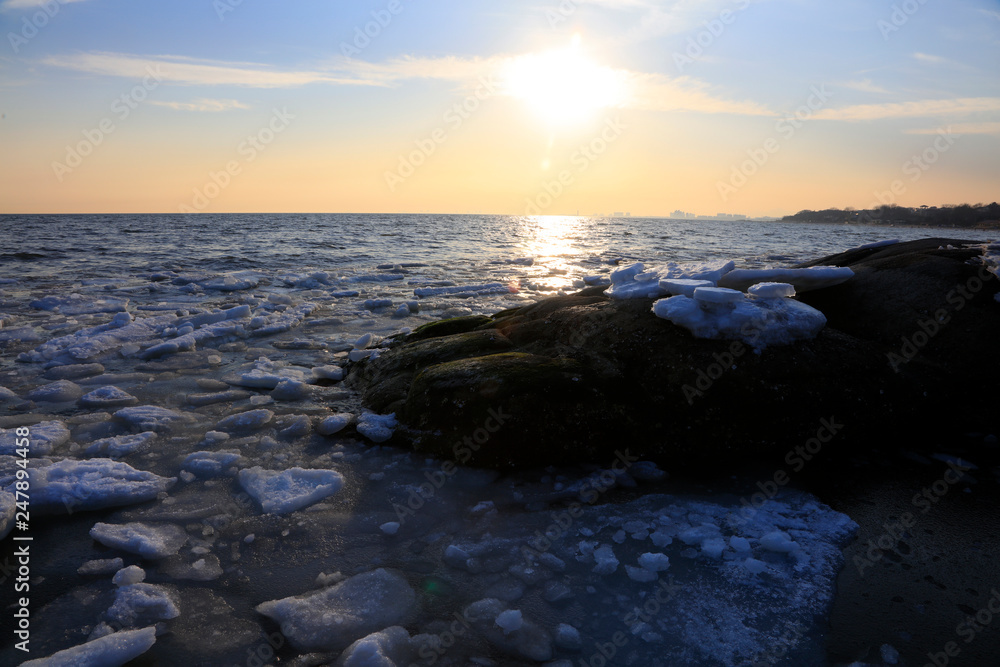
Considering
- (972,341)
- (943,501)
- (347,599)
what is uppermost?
(972,341)

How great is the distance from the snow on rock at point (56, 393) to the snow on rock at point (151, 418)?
97 centimetres

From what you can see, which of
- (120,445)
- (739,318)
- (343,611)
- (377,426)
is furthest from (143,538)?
(739,318)

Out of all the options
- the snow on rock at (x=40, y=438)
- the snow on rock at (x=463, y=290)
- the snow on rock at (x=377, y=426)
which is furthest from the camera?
the snow on rock at (x=463, y=290)

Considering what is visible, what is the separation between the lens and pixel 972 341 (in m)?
4.93

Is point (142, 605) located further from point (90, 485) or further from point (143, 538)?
point (90, 485)

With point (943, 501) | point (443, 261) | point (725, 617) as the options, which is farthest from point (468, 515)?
point (443, 261)

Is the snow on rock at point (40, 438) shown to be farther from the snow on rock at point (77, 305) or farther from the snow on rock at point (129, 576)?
the snow on rock at point (77, 305)

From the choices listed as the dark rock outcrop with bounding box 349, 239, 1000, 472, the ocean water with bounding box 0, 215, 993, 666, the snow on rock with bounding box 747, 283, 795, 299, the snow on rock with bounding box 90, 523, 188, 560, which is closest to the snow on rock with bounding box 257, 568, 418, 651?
the ocean water with bounding box 0, 215, 993, 666

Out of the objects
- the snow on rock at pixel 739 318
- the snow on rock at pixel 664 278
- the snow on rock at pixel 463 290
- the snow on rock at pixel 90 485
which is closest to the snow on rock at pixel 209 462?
the snow on rock at pixel 90 485

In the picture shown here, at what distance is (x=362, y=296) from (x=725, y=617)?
11.4 m

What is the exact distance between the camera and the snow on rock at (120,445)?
4207 mm

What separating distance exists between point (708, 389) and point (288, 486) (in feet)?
11.2

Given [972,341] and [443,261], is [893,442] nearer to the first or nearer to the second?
[972,341]

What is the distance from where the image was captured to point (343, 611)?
2.66 meters
